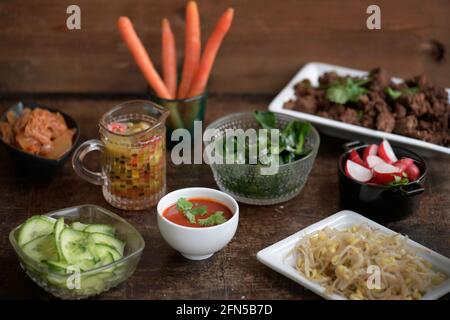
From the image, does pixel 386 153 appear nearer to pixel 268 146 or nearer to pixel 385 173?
pixel 385 173

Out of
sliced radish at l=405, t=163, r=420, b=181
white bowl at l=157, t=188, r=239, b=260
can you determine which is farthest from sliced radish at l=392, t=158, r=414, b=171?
white bowl at l=157, t=188, r=239, b=260

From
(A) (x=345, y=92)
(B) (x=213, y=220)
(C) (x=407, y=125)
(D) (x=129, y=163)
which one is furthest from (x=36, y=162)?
(C) (x=407, y=125)

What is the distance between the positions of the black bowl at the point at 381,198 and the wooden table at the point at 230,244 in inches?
1.7

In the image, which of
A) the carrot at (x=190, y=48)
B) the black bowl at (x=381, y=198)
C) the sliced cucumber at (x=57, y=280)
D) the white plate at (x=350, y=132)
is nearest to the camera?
the sliced cucumber at (x=57, y=280)

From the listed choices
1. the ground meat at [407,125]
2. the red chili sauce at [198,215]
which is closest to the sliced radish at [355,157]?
the ground meat at [407,125]

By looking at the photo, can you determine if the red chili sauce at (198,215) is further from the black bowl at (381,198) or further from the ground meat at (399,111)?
the ground meat at (399,111)

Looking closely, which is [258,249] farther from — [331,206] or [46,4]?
[46,4]

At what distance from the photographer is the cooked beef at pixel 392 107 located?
7.46 feet

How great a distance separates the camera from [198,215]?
1824 millimetres

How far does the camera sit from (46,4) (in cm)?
266

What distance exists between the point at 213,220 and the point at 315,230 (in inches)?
11.2
